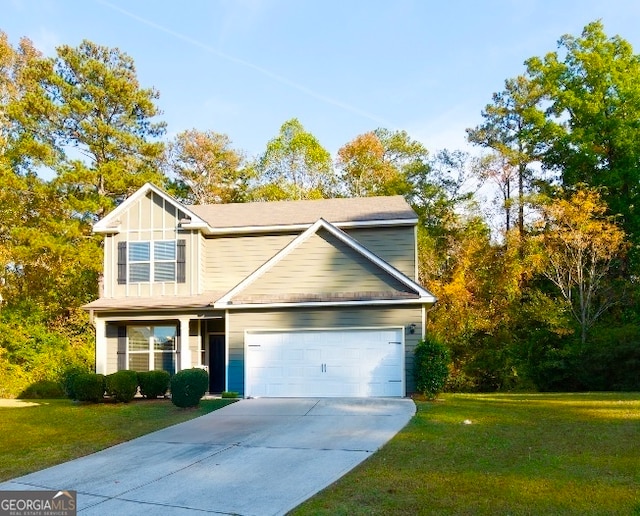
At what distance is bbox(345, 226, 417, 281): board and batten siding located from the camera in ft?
63.9

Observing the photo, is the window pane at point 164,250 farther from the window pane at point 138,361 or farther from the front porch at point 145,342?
the window pane at point 138,361

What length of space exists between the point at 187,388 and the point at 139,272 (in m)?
6.32

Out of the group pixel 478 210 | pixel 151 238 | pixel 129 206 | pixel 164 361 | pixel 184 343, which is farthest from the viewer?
pixel 478 210

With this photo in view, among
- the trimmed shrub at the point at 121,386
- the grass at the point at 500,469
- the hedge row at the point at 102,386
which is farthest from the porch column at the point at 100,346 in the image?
the grass at the point at 500,469

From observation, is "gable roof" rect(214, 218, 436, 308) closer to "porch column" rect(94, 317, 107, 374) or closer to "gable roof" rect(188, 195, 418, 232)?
"gable roof" rect(188, 195, 418, 232)

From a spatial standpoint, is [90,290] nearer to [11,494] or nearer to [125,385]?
[125,385]

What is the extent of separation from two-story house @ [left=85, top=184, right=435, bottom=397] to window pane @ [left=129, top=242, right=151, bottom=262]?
33mm

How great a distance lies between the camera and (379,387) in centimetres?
1669

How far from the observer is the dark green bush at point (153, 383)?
55.4ft

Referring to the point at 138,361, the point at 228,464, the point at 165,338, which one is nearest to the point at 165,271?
the point at 165,338

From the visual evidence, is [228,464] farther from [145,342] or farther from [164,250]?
[164,250]

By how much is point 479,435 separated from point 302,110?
1115 inches

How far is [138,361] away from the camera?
19.7 m

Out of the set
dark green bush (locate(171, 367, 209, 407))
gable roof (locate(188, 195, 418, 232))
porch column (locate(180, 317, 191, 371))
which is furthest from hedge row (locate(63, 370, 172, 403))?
gable roof (locate(188, 195, 418, 232))
